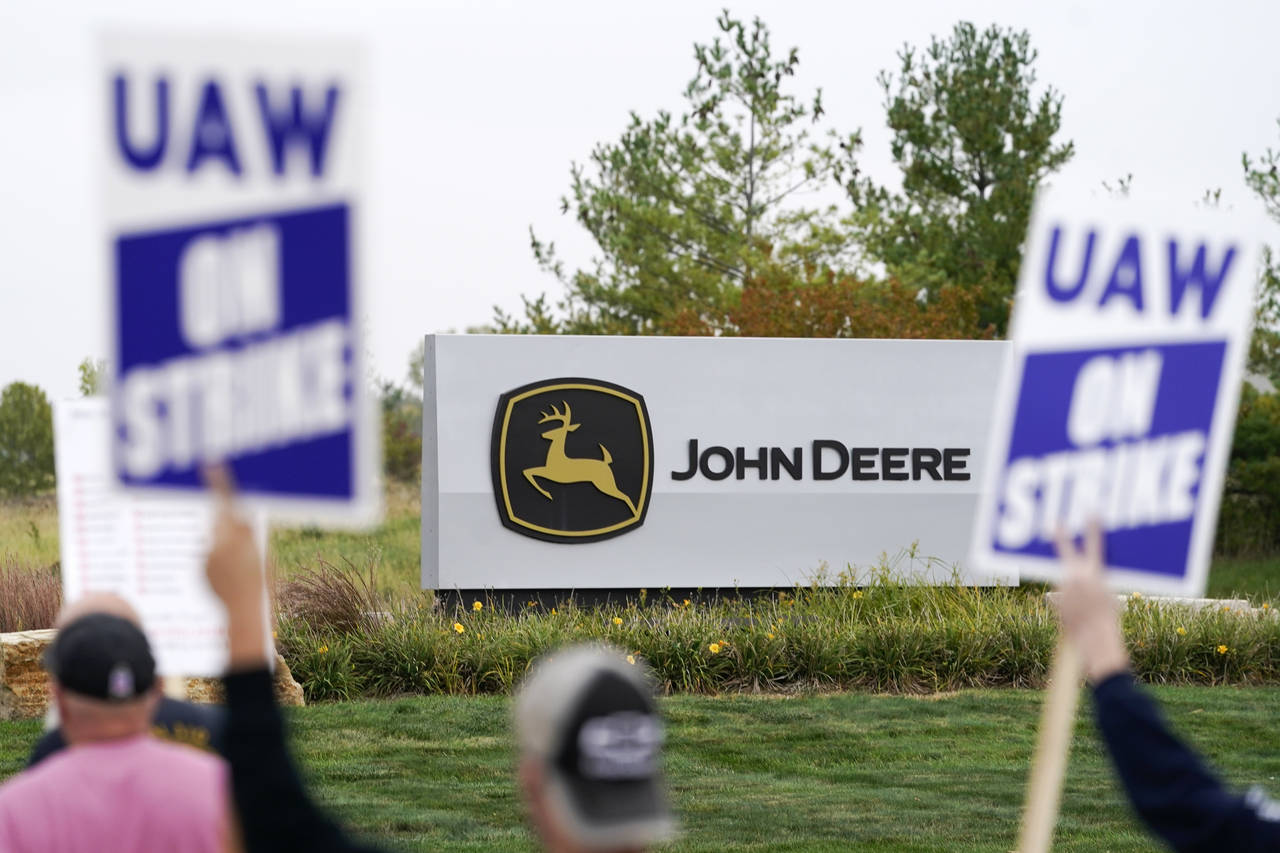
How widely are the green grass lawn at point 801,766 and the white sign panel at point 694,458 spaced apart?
136 inches

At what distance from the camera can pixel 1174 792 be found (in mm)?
2264

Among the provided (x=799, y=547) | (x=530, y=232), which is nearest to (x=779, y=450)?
(x=799, y=547)

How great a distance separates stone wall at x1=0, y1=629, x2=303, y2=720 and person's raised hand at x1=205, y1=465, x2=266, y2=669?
29.5ft

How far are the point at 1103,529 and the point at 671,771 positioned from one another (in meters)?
7.55

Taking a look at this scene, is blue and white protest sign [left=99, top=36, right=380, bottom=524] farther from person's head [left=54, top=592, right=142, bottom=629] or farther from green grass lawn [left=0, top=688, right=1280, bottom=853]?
green grass lawn [left=0, top=688, right=1280, bottom=853]

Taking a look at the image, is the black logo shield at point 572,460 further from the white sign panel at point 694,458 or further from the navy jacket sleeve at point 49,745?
the navy jacket sleeve at point 49,745

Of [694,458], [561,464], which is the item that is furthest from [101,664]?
[694,458]

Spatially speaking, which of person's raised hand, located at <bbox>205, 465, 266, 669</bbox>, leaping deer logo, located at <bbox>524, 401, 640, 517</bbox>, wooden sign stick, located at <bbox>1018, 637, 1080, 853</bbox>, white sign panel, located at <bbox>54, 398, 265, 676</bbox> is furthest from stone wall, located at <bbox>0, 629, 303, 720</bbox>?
person's raised hand, located at <bbox>205, 465, 266, 669</bbox>

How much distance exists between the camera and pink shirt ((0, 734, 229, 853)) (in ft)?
8.09

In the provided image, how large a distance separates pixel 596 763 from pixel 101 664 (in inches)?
43.8

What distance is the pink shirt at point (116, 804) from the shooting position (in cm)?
247

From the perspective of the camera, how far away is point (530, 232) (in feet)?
127

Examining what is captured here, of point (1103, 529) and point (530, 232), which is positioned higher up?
point (530, 232)

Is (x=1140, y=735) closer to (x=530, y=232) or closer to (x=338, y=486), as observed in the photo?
(x=338, y=486)
